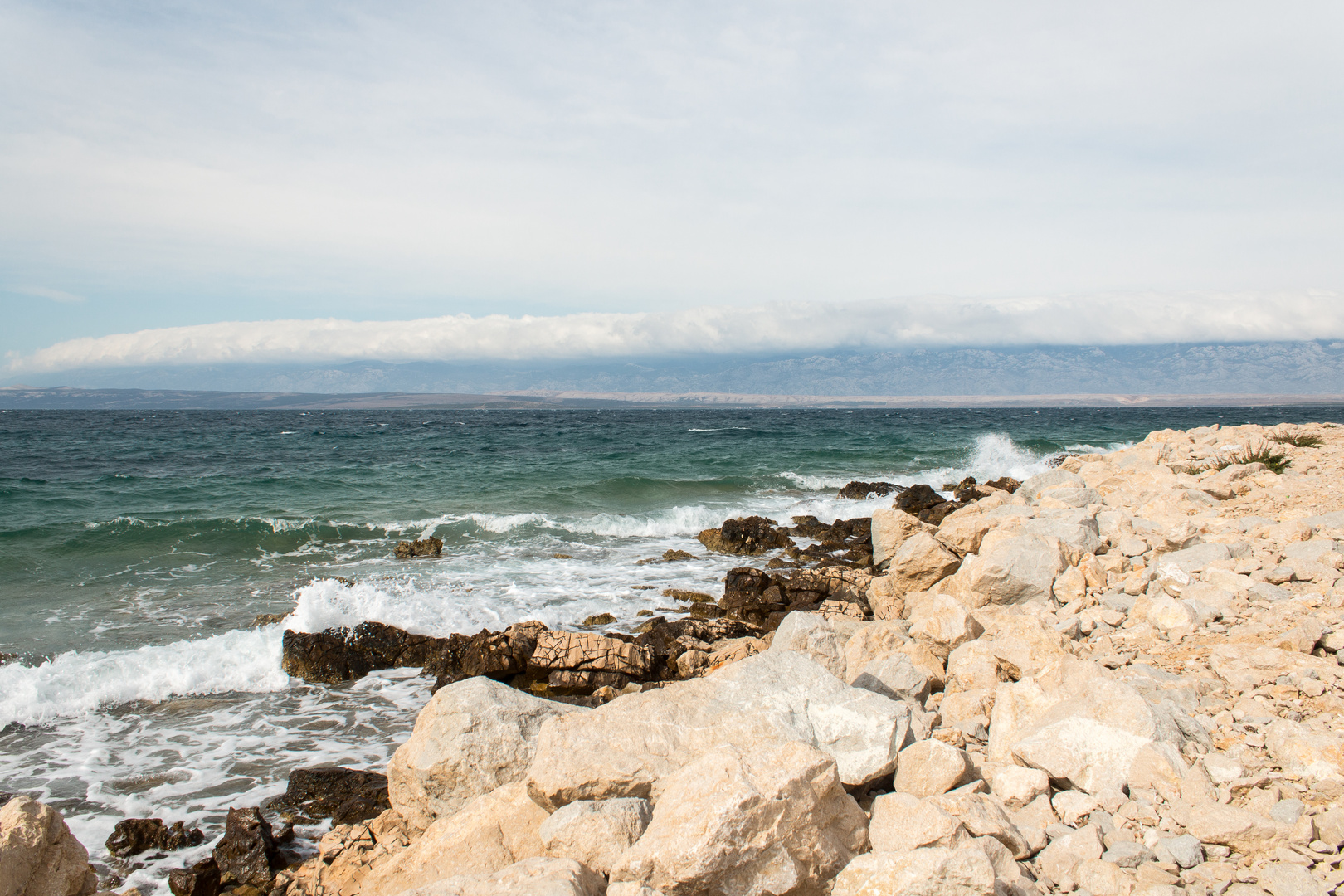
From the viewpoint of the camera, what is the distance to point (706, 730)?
14.0 ft

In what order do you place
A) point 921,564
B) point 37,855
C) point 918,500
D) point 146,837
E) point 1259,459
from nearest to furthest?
1. point 37,855
2. point 146,837
3. point 921,564
4. point 1259,459
5. point 918,500

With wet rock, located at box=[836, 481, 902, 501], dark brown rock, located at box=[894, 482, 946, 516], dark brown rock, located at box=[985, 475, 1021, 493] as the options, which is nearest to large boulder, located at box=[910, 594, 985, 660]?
dark brown rock, located at box=[894, 482, 946, 516]

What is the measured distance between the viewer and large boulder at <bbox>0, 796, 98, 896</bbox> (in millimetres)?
3873

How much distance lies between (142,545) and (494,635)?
38.9 ft

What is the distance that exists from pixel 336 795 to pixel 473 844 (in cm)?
251

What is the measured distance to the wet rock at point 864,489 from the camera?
23.1 m

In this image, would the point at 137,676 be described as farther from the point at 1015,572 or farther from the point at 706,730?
the point at 1015,572

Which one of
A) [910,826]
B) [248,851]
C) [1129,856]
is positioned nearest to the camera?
[1129,856]

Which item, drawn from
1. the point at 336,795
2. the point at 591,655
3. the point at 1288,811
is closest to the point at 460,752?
the point at 336,795

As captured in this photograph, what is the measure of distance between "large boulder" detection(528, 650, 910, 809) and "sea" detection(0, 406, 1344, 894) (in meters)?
2.84

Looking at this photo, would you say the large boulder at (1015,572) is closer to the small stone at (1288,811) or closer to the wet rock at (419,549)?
the small stone at (1288,811)

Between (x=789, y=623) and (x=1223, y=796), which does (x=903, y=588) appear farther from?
(x=1223, y=796)

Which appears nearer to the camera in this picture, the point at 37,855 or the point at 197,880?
the point at 37,855

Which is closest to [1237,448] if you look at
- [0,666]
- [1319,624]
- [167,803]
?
[1319,624]
